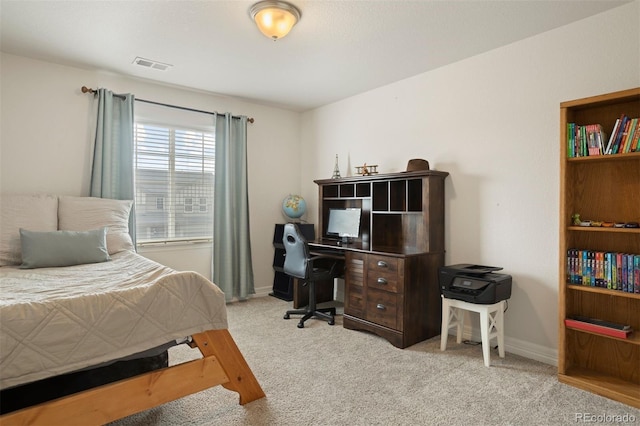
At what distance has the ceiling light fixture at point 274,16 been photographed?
7.52 feet

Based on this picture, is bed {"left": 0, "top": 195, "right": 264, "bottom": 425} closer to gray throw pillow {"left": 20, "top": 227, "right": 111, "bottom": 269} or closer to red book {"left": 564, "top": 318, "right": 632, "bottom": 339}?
gray throw pillow {"left": 20, "top": 227, "right": 111, "bottom": 269}

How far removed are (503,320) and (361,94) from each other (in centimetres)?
275

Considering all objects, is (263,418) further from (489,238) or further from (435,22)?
(435,22)

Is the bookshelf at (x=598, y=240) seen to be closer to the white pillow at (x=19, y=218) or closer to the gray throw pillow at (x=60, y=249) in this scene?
the gray throw pillow at (x=60, y=249)

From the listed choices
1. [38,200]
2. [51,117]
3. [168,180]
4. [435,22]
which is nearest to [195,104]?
[168,180]

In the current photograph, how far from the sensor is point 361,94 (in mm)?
4176

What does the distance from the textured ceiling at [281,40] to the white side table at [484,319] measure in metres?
2.02

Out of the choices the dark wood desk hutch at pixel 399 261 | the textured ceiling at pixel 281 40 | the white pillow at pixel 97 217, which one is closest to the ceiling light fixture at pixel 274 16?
the textured ceiling at pixel 281 40

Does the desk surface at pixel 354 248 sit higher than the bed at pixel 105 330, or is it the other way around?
the desk surface at pixel 354 248

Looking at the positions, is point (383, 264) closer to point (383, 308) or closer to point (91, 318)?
point (383, 308)

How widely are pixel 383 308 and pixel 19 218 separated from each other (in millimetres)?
3012

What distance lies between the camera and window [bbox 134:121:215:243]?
12.6 ft

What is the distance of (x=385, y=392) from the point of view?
2.21 metres

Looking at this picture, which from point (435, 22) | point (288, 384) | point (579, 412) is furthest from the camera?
point (435, 22)
